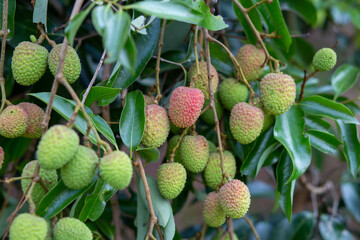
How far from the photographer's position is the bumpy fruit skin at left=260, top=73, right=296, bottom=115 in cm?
90

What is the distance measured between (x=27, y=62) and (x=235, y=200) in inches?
18.9

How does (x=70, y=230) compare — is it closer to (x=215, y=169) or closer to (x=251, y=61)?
(x=215, y=169)

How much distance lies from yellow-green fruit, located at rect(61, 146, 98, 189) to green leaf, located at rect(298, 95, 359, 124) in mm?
601

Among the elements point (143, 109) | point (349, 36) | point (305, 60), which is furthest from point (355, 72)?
point (349, 36)

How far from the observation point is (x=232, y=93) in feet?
3.27

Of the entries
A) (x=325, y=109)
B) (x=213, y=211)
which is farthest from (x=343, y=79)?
(x=213, y=211)

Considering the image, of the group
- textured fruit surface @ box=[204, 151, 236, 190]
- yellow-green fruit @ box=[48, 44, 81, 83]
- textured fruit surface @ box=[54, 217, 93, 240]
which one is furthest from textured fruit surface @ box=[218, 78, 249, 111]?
textured fruit surface @ box=[54, 217, 93, 240]

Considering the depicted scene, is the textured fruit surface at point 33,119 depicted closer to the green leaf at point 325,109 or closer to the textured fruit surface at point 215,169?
the textured fruit surface at point 215,169

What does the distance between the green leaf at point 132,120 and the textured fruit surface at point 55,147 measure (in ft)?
0.76

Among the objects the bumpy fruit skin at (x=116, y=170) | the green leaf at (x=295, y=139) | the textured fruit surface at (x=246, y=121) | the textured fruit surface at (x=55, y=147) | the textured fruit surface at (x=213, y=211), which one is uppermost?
the textured fruit surface at (x=55, y=147)

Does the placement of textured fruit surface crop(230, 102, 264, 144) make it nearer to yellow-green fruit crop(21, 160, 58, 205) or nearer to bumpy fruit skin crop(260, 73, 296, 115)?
bumpy fruit skin crop(260, 73, 296, 115)

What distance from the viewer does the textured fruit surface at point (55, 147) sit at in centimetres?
60

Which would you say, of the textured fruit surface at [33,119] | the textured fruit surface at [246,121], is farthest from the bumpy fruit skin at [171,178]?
the textured fruit surface at [33,119]

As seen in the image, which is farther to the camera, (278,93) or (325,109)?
(325,109)
